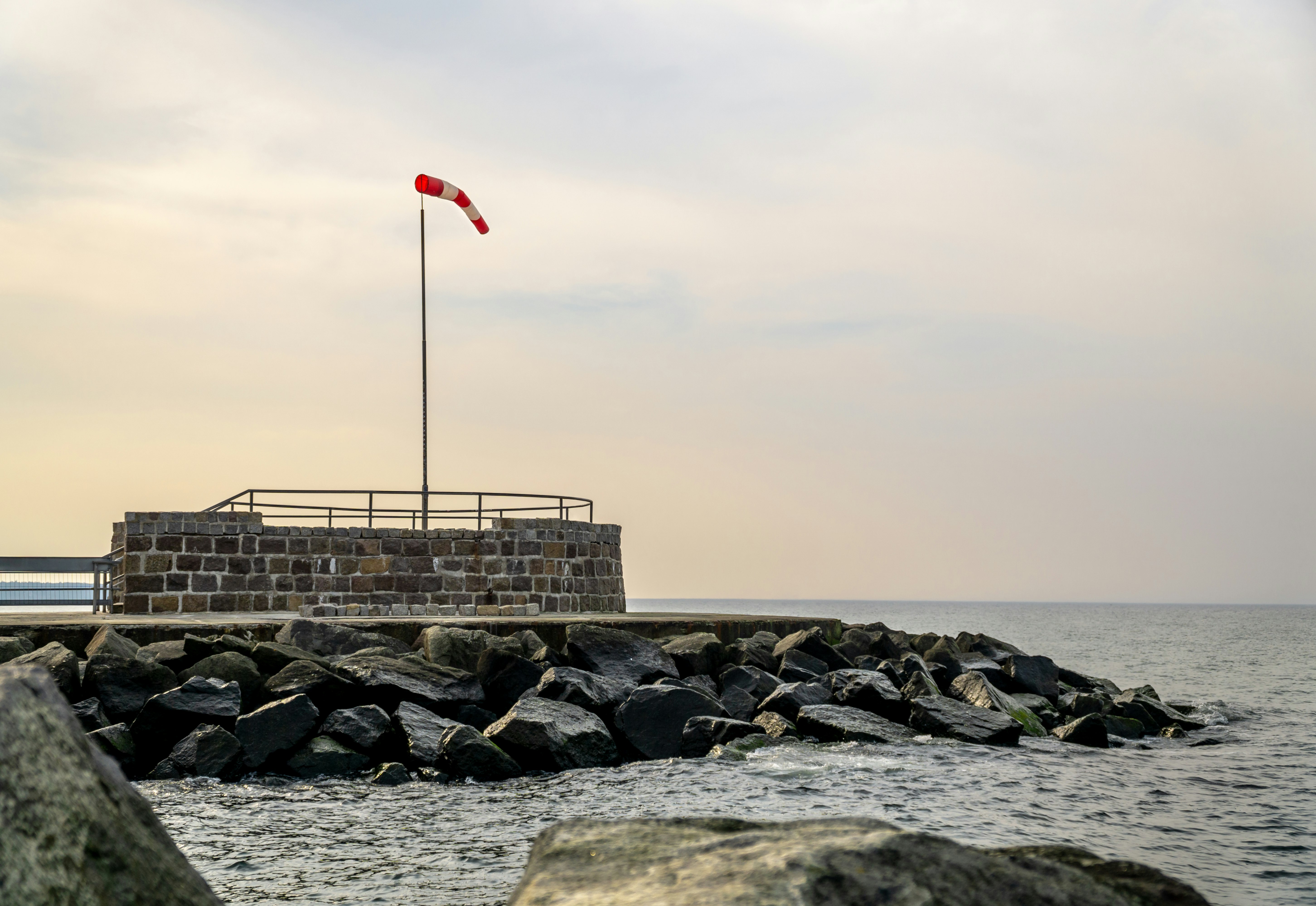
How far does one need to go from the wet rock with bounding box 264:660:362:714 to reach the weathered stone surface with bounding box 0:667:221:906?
681 cm

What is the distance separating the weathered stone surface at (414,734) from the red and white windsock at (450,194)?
470 inches

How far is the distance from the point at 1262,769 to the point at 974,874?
1081cm

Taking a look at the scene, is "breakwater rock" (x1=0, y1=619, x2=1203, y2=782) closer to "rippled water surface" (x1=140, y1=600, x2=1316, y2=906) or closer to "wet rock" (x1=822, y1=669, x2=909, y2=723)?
"wet rock" (x1=822, y1=669, x2=909, y2=723)

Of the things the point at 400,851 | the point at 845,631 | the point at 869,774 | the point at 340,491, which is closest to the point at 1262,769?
the point at 869,774

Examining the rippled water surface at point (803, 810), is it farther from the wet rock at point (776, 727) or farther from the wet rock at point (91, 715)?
the wet rock at point (91, 715)

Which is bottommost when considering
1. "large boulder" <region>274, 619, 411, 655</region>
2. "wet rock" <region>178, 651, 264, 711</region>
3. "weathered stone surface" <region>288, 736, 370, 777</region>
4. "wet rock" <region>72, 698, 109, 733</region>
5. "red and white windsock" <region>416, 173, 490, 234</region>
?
"weathered stone surface" <region>288, 736, 370, 777</region>

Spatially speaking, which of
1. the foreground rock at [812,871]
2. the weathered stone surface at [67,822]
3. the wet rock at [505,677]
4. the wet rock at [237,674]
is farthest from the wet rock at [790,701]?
the weathered stone surface at [67,822]

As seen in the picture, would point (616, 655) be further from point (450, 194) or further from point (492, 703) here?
point (450, 194)

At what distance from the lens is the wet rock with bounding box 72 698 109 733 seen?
8.24 metres

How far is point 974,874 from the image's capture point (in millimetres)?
2271

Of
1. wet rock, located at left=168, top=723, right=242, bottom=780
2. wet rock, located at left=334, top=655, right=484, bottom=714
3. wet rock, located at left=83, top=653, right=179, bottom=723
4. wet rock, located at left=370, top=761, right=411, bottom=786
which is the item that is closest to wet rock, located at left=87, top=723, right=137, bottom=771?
wet rock, located at left=168, top=723, right=242, bottom=780

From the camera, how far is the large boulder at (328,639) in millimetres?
10891

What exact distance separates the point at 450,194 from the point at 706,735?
41.2ft

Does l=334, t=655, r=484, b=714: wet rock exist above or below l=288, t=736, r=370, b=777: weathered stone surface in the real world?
above
